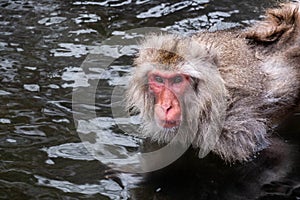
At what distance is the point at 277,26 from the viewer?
6344 mm

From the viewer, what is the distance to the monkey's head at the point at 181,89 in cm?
528

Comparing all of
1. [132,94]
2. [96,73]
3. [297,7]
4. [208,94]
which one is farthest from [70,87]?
[297,7]

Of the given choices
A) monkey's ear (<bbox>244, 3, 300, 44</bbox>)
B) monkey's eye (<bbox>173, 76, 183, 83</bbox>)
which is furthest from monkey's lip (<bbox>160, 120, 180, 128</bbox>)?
monkey's ear (<bbox>244, 3, 300, 44</bbox>)

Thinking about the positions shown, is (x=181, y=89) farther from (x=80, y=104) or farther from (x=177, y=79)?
(x=80, y=104)

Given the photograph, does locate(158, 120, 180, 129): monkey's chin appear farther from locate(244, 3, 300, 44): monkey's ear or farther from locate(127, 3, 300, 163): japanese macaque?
locate(244, 3, 300, 44): monkey's ear

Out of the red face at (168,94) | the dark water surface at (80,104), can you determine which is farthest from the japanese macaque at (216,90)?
the dark water surface at (80,104)

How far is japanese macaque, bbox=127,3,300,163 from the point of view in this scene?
533 cm

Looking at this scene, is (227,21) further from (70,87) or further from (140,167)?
(140,167)

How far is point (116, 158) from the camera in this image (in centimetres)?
570

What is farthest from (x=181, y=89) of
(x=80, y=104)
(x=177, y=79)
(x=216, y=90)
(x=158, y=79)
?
(x=80, y=104)

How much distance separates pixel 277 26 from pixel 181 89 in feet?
5.10

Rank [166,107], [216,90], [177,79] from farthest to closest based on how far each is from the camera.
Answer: [216,90] → [177,79] → [166,107]

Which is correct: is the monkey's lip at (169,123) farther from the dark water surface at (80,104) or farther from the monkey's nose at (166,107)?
the dark water surface at (80,104)

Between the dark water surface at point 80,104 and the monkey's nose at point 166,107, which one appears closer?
the monkey's nose at point 166,107
